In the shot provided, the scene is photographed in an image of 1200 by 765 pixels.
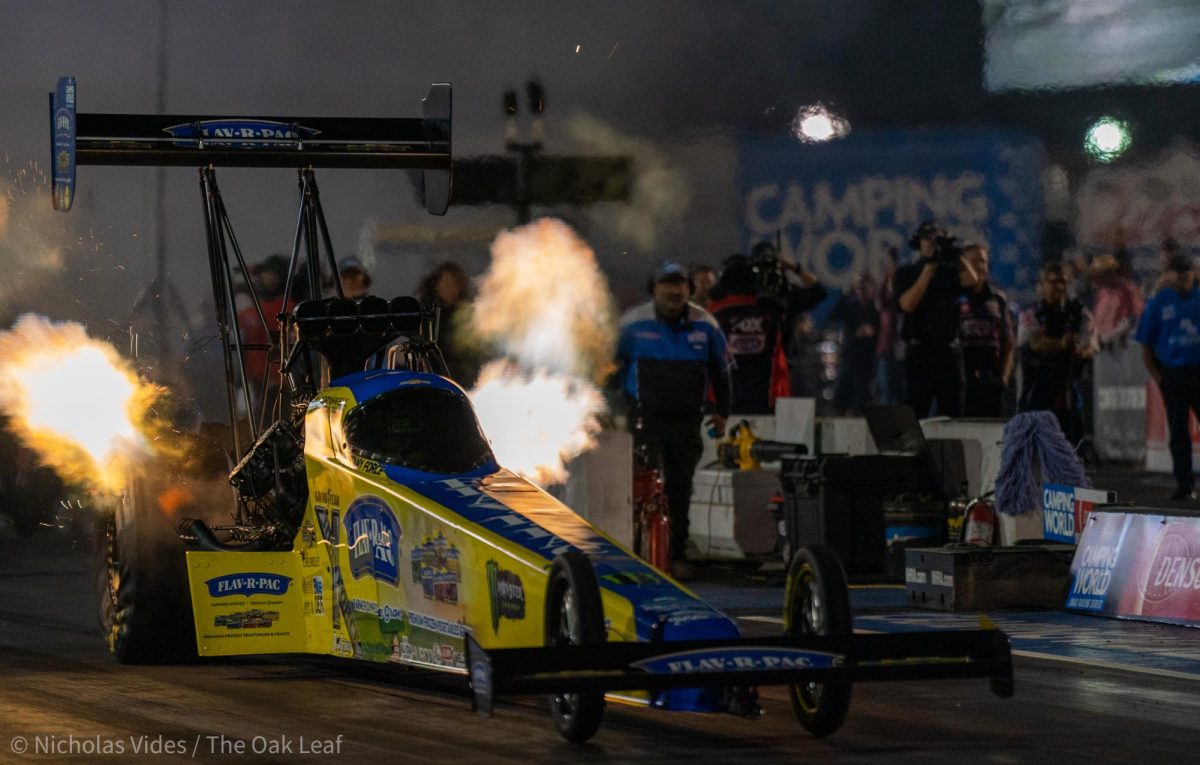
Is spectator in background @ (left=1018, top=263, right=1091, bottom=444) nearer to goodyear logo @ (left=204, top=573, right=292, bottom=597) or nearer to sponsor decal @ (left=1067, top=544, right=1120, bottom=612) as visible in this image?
sponsor decal @ (left=1067, top=544, right=1120, bottom=612)

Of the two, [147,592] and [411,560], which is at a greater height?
[411,560]

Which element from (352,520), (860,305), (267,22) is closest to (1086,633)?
(352,520)

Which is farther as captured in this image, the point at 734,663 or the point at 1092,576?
the point at 1092,576

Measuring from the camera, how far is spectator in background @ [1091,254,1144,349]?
78.3 feet

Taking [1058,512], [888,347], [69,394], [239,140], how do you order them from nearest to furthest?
[239,140]
[69,394]
[1058,512]
[888,347]

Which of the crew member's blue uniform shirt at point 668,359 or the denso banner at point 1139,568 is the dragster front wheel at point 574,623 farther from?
the crew member's blue uniform shirt at point 668,359

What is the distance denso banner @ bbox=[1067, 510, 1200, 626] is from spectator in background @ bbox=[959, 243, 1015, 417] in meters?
6.39

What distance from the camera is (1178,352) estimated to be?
64.7 ft

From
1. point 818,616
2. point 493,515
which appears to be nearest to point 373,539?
point 493,515

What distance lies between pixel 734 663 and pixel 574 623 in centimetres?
66

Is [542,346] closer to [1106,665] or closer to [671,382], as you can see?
[671,382]

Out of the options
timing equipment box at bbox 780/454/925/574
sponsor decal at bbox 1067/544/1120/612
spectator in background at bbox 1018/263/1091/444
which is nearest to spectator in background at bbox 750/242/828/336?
spectator in background at bbox 1018/263/1091/444

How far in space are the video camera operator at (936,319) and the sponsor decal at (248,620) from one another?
402 inches

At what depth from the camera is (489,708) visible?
7641 millimetres
